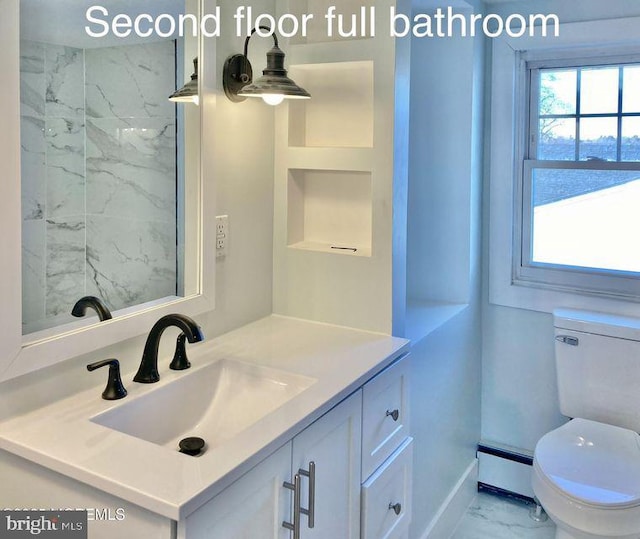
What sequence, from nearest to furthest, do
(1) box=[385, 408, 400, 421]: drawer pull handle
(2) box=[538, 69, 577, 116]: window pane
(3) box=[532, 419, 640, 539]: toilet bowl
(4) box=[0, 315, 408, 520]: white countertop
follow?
1. (4) box=[0, 315, 408, 520]: white countertop
2. (1) box=[385, 408, 400, 421]: drawer pull handle
3. (3) box=[532, 419, 640, 539]: toilet bowl
4. (2) box=[538, 69, 577, 116]: window pane

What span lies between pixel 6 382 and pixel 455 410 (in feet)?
5.88

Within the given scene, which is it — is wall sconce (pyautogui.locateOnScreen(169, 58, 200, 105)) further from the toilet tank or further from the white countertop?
the toilet tank

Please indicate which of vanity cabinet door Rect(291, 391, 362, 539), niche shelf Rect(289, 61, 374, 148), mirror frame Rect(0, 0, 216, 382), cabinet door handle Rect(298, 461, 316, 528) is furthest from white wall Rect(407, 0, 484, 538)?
mirror frame Rect(0, 0, 216, 382)

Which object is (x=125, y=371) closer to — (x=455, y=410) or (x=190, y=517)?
(x=190, y=517)

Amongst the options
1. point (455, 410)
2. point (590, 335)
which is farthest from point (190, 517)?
point (590, 335)

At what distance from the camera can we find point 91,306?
1.47 metres

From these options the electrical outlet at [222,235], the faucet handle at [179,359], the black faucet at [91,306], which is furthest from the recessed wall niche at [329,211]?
the black faucet at [91,306]

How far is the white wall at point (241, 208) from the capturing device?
5.85ft

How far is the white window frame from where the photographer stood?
8.29ft

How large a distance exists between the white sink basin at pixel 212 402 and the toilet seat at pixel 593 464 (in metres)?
1.09

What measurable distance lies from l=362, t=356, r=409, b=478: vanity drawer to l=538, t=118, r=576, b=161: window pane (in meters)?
1.34

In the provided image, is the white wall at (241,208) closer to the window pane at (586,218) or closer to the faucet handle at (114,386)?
the faucet handle at (114,386)

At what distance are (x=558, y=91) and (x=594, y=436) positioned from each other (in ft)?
4.57

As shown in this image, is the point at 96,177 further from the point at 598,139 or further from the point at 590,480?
the point at 598,139
